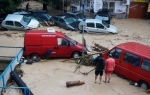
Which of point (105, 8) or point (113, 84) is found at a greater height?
point (105, 8)

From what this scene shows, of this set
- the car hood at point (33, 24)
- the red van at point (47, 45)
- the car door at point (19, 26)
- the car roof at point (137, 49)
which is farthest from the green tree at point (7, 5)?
the car roof at point (137, 49)

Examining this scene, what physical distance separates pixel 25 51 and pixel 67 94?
17.2ft

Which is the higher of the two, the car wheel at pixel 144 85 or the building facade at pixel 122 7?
the building facade at pixel 122 7

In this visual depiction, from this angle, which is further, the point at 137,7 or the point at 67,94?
the point at 137,7

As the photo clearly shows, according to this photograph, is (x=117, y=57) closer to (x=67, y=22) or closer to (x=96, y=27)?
(x=96, y=27)

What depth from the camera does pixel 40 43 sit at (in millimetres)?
15727

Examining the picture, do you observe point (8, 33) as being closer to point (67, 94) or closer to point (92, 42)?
point (92, 42)

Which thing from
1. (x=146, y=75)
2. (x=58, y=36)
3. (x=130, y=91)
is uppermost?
(x=58, y=36)

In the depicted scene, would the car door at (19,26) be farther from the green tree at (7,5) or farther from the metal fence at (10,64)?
the metal fence at (10,64)

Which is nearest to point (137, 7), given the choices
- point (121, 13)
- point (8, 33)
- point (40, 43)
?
point (121, 13)

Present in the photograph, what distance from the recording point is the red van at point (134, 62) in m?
12.3

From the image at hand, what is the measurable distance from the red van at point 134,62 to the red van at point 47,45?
119 inches

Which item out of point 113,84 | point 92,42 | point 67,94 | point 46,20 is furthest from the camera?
point 46,20

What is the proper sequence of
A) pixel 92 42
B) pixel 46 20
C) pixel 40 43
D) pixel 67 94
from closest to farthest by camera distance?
pixel 67 94
pixel 40 43
pixel 92 42
pixel 46 20
